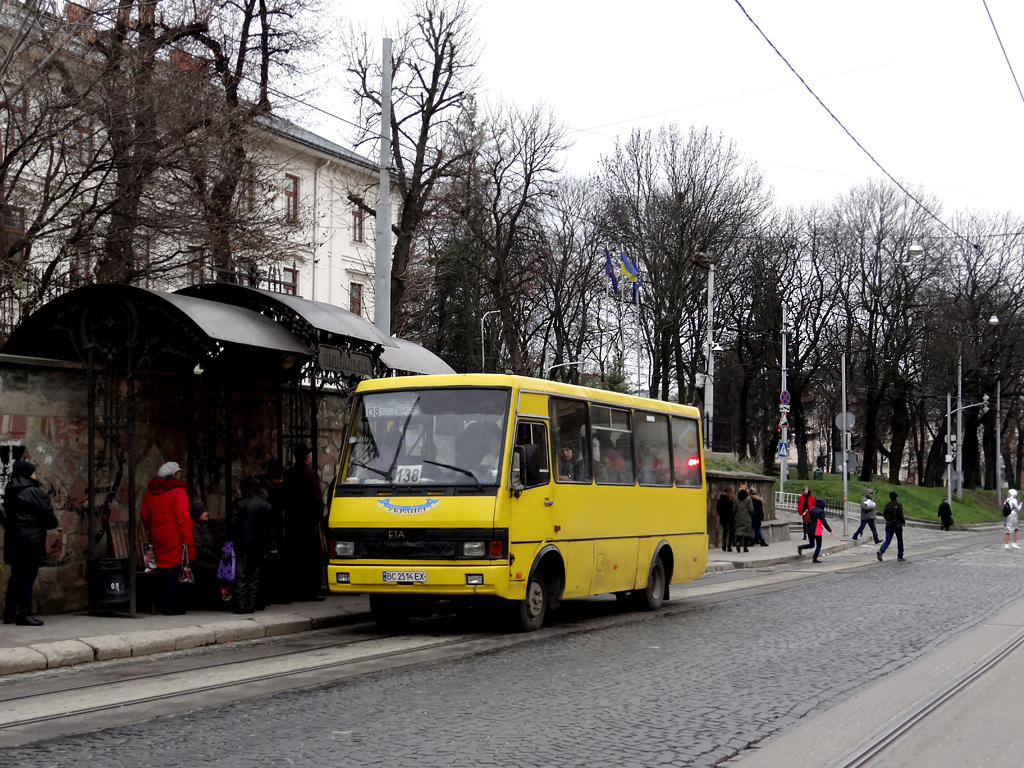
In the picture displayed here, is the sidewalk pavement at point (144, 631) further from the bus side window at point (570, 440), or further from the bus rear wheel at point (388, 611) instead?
the bus side window at point (570, 440)

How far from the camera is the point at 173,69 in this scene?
20.1m

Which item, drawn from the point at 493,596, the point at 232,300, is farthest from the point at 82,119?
the point at 493,596

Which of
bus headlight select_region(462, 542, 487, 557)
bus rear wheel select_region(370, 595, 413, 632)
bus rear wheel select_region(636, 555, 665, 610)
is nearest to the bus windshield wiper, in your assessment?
bus headlight select_region(462, 542, 487, 557)

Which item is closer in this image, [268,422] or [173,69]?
[268,422]

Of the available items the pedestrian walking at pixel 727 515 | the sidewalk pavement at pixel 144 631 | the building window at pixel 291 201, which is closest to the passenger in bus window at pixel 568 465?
the sidewalk pavement at pixel 144 631

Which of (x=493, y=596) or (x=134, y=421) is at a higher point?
(x=134, y=421)

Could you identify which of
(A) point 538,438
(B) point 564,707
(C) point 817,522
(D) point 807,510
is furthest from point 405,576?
(D) point 807,510

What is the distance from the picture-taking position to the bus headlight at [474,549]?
39.0ft

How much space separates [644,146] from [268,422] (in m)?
33.5

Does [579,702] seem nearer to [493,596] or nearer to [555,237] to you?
[493,596]

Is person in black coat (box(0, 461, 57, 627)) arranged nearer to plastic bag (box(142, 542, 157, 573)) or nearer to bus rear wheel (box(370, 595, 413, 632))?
A: plastic bag (box(142, 542, 157, 573))

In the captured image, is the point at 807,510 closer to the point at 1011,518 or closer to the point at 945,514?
the point at 1011,518

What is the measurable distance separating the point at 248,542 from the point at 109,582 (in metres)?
1.55

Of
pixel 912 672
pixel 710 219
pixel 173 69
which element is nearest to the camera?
pixel 912 672
